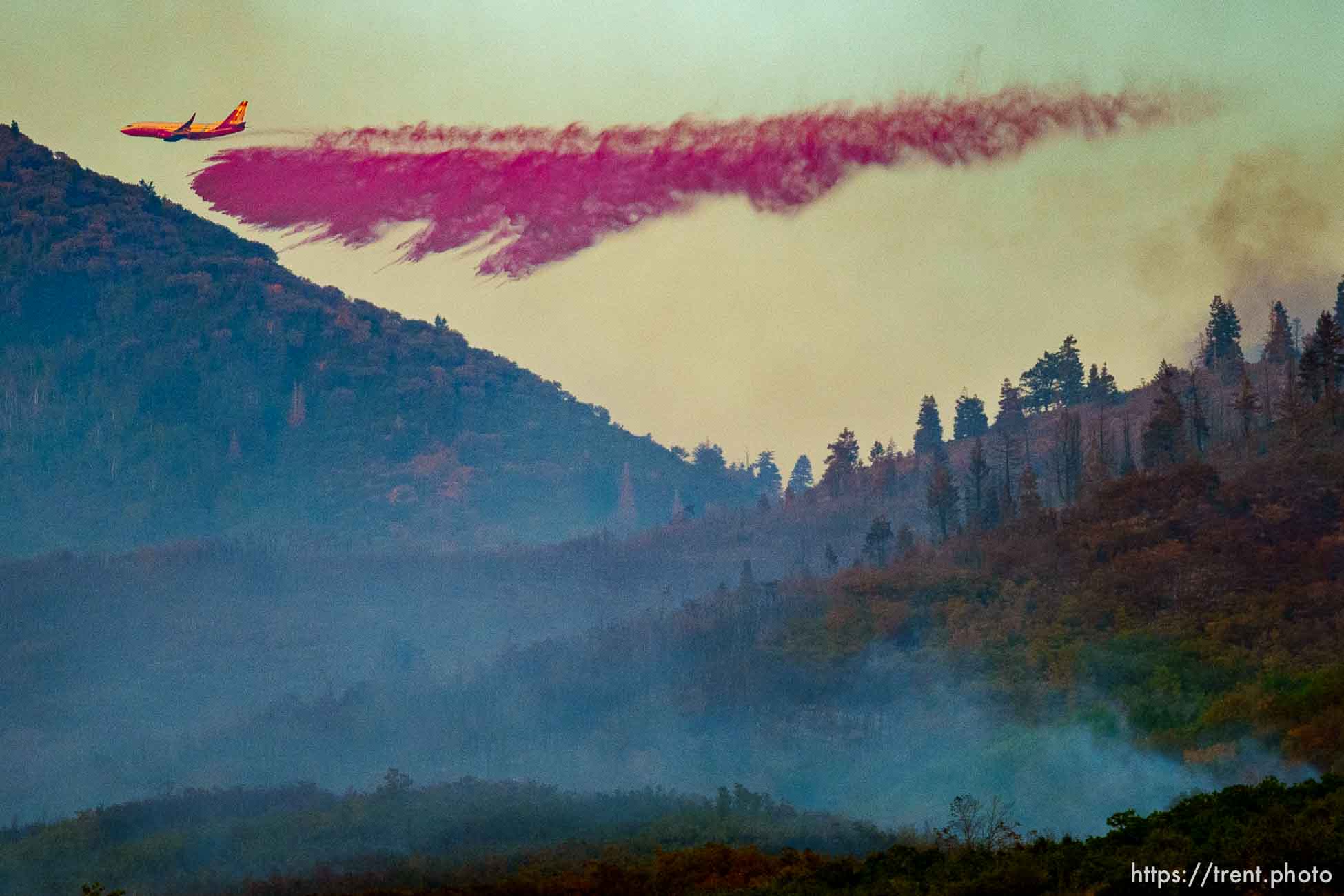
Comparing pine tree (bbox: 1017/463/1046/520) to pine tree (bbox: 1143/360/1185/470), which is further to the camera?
pine tree (bbox: 1017/463/1046/520)

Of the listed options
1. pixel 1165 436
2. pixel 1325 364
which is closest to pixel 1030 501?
pixel 1165 436

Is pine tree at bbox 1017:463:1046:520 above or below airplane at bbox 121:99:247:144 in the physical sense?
below

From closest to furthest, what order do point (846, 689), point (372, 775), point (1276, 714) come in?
point (1276, 714), point (846, 689), point (372, 775)

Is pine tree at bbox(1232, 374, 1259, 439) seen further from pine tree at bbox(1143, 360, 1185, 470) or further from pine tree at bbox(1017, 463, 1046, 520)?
pine tree at bbox(1017, 463, 1046, 520)

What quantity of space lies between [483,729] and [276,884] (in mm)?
92193

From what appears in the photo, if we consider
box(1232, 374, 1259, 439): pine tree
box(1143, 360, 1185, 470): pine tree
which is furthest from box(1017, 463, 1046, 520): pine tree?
box(1232, 374, 1259, 439): pine tree

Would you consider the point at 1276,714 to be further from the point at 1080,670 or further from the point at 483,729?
the point at 483,729

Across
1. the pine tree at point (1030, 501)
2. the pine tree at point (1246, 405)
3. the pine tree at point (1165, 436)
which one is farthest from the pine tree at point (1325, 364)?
the pine tree at point (1030, 501)

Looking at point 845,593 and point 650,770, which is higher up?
point 845,593

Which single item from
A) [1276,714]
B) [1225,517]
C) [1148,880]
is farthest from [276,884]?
[1225,517]

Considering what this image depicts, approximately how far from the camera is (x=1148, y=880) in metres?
49.5

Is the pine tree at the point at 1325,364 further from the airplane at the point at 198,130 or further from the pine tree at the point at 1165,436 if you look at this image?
the airplane at the point at 198,130

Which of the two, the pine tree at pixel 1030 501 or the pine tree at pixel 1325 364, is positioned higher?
the pine tree at pixel 1325 364

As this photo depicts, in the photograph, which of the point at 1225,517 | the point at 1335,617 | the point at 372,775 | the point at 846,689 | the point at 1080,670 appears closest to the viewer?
the point at 1335,617
